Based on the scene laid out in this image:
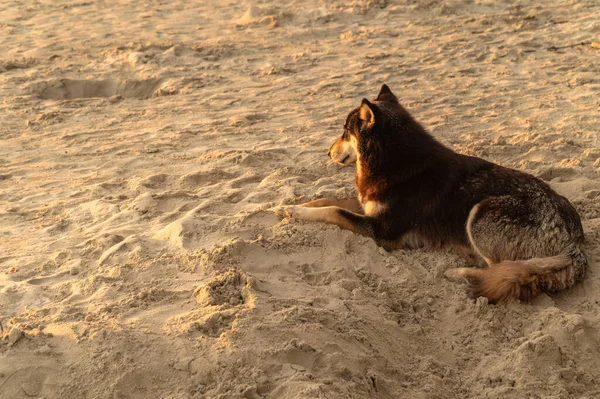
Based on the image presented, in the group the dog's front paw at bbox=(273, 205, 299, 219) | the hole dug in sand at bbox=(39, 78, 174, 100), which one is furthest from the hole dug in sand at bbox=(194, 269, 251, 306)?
the hole dug in sand at bbox=(39, 78, 174, 100)

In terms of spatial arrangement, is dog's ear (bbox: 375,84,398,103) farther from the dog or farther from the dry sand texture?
the dry sand texture

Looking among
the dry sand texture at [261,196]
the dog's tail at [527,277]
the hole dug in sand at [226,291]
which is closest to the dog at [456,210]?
the dog's tail at [527,277]

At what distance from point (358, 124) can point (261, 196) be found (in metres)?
1.11

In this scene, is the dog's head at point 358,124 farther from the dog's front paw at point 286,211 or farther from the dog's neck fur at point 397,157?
the dog's front paw at point 286,211

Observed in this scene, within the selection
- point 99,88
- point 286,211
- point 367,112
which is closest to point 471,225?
point 367,112

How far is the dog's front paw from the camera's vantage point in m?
5.00

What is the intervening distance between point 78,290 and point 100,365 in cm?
93

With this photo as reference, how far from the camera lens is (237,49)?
9930 mm

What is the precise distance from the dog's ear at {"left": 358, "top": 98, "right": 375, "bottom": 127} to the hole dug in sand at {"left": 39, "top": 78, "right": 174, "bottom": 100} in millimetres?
4322

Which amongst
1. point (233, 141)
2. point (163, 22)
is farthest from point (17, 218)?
point (163, 22)

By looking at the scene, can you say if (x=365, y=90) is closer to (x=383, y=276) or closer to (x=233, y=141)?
(x=233, y=141)

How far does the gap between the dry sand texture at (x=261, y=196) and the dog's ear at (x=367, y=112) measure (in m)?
0.87

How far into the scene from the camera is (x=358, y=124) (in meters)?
5.32

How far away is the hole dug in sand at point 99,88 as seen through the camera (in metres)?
8.71
